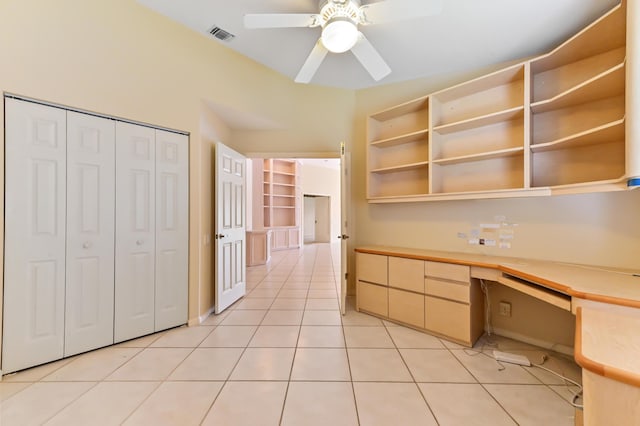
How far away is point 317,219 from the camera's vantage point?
11047 millimetres

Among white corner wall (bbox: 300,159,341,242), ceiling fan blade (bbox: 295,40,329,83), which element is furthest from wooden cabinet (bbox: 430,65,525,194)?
white corner wall (bbox: 300,159,341,242)

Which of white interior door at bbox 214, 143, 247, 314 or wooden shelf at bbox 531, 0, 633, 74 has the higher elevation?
wooden shelf at bbox 531, 0, 633, 74

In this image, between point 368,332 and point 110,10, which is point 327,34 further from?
point 368,332

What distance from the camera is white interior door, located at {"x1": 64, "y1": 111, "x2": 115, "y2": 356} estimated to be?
2102 mm

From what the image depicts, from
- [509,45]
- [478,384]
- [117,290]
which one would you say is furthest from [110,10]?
[478,384]

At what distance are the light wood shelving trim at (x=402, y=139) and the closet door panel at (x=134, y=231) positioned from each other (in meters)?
2.55

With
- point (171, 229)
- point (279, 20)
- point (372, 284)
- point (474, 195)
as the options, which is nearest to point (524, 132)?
point (474, 195)

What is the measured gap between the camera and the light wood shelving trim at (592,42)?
171cm

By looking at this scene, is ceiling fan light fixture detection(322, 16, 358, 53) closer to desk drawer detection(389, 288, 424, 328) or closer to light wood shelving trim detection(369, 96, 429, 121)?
light wood shelving trim detection(369, 96, 429, 121)

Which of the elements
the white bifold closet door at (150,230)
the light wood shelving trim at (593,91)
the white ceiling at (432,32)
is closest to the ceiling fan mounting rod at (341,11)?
the white ceiling at (432,32)

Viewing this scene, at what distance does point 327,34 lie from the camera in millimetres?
1836

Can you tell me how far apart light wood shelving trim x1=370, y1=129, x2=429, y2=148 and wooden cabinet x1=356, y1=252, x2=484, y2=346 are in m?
1.41

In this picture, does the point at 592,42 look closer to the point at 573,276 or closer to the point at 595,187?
the point at 595,187

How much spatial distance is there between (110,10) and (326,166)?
8280 mm
